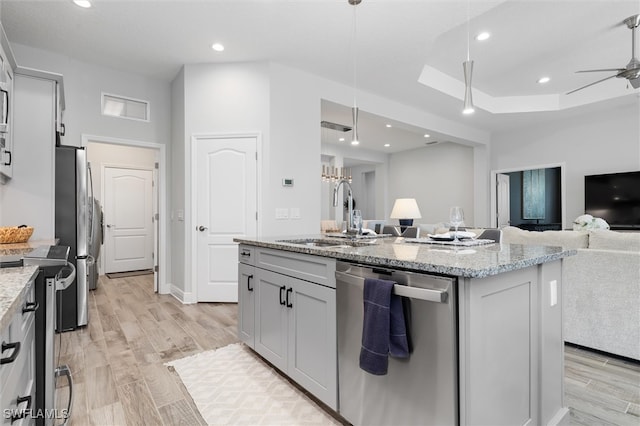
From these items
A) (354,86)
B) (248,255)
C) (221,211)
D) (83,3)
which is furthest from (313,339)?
(354,86)

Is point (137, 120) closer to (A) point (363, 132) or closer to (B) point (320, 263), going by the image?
(B) point (320, 263)

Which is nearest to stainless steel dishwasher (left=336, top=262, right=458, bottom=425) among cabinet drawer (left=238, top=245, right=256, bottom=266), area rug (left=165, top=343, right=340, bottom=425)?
area rug (left=165, top=343, right=340, bottom=425)

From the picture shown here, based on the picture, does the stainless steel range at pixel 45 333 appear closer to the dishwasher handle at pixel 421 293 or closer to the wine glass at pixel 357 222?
the dishwasher handle at pixel 421 293

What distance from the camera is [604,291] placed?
2.48 meters

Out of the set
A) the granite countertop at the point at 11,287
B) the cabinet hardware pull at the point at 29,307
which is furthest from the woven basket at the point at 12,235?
the cabinet hardware pull at the point at 29,307

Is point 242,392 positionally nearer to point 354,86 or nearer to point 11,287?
point 11,287

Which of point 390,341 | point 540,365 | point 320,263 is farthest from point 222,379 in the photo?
point 540,365

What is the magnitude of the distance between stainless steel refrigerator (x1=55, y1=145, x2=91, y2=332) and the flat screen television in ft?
24.7

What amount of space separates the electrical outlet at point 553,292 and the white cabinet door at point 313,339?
106 centimetres

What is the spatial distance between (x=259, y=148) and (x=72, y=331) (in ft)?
8.69

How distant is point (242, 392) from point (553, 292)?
183 centimetres

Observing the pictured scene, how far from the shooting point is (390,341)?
132 cm

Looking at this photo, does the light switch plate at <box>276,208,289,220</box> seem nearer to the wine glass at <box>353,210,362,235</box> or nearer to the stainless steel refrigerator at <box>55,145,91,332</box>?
the wine glass at <box>353,210,362,235</box>

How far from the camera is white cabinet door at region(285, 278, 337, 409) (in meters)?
1.71
